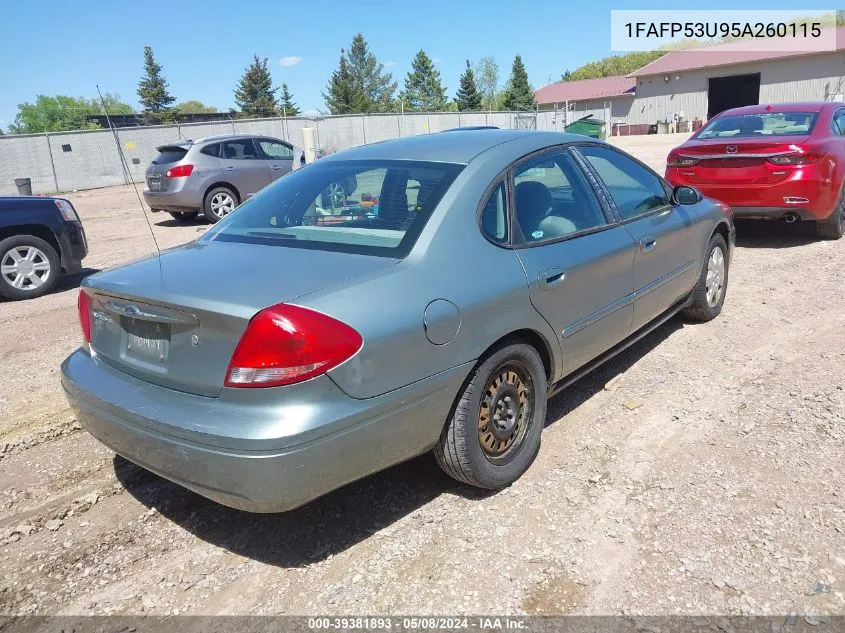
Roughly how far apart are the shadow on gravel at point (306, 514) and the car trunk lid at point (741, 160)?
573 centimetres

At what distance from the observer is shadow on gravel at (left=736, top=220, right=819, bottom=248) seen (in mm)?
8109

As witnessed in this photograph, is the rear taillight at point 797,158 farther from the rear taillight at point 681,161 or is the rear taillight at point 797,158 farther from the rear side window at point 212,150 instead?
the rear side window at point 212,150

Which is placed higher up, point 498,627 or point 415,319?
point 415,319

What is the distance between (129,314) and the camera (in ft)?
8.87

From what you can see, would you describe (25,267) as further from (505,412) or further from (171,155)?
(505,412)

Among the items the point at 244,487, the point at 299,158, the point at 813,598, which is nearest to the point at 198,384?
the point at 244,487

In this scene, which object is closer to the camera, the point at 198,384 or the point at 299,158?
the point at 198,384

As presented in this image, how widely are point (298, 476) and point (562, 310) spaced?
1.60 meters

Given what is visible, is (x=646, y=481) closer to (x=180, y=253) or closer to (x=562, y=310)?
(x=562, y=310)

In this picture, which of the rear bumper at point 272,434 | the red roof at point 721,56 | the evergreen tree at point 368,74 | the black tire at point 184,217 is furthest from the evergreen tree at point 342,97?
the rear bumper at point 272,434

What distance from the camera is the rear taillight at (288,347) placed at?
232 cm

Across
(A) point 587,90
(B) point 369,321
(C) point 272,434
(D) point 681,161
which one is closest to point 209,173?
(D) point 681,161

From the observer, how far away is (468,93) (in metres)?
81.8

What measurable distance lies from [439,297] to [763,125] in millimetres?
7062
